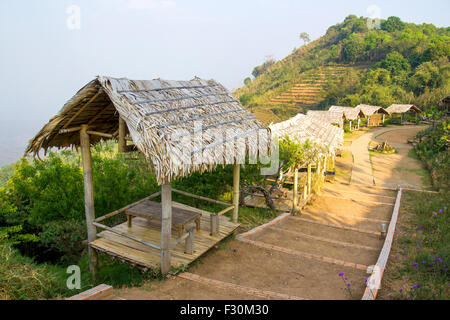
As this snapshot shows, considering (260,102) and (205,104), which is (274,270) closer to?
(205,104)

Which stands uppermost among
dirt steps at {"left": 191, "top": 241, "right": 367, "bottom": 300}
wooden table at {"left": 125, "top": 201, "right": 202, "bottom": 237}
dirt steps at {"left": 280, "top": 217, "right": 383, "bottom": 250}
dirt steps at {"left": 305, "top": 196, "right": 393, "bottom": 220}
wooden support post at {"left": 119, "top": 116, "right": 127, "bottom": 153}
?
wooden support post at {"left": 119, "top": 116, "right": 127, "bottom": 153}

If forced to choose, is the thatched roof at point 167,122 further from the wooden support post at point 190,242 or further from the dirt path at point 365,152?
the dirt path at point 365,152

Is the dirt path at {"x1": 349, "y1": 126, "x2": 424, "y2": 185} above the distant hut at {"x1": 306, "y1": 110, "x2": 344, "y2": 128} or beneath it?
beneath

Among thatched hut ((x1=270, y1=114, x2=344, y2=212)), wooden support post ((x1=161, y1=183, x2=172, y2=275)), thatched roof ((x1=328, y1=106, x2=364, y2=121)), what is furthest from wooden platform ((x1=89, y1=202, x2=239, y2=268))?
thatched roof ((x1=328, y1=106, x2=364, y2=121))

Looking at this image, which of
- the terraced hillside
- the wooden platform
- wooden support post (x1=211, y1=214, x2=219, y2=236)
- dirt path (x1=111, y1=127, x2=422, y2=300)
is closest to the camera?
dirt path (x1=111, y1=127, x2=422, y2=300)

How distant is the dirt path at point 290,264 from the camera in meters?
4.57

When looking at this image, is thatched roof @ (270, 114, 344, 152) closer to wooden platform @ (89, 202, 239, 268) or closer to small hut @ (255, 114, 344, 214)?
small hut @ (255, 114, 344, 214)

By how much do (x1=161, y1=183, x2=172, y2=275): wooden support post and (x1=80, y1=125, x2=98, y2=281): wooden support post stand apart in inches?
62.8

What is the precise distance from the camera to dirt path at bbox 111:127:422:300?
15.0 ft

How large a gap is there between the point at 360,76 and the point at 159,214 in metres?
46.2

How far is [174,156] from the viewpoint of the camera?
4.33 meters

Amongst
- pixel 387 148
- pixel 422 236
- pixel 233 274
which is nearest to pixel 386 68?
pixel 387 148

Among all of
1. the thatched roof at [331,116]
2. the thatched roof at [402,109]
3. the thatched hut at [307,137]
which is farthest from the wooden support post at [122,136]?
the thatched roof at [402,109]

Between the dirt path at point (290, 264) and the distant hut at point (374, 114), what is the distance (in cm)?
2330
